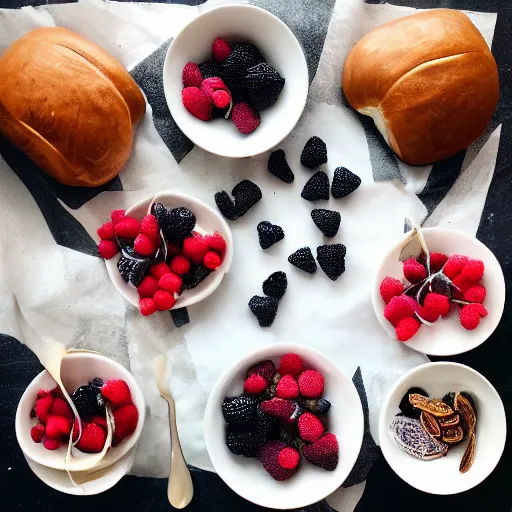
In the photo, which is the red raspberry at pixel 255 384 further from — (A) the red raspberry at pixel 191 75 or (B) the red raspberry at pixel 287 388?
(A) the red raspberry at pixel 191 75

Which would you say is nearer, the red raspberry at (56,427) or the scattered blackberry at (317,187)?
the red raspberry at (56,427)

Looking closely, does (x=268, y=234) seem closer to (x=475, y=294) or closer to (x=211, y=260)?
(x=211, y=260)

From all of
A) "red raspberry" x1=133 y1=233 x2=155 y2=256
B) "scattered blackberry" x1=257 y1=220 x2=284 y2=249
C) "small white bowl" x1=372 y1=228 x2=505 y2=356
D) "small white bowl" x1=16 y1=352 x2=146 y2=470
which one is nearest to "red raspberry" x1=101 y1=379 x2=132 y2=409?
"small white bowl" x1=16 y1=352 x2=146 y2=470

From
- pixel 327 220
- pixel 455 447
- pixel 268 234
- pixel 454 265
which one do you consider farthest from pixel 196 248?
pixel 455 447

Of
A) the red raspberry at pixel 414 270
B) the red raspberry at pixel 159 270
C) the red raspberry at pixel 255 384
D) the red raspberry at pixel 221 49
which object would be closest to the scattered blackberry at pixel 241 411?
the red raspberry at pixel 255 384

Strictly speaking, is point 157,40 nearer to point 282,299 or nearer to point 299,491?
point 282,299

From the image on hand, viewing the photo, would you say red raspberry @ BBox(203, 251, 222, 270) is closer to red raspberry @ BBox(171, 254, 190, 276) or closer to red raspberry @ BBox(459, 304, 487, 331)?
red raspberry @ BBox(171, 254, 190, 276)
